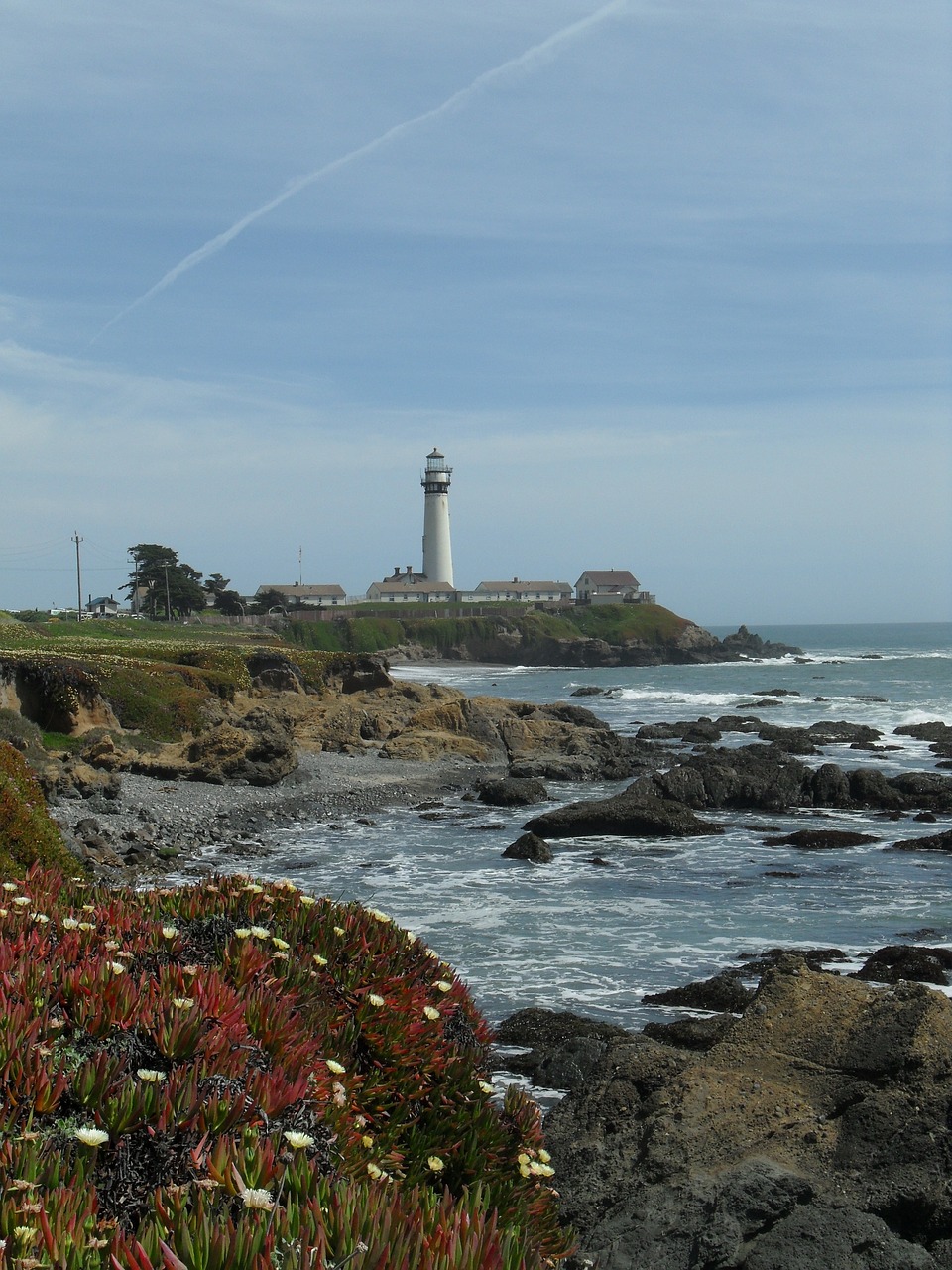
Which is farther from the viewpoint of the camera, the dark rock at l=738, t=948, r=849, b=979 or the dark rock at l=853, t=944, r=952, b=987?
Answer: the dark rock at l=738, t=948, r=849, b=979

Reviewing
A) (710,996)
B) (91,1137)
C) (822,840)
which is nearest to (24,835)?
(710,996)

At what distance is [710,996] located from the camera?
45.3ft

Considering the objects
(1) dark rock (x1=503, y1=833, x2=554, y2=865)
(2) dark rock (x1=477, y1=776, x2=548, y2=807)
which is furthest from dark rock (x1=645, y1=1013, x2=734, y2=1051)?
(2) dark rock (x1=477, y1=776, x2=548, y2=807)

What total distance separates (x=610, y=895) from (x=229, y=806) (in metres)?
12.0

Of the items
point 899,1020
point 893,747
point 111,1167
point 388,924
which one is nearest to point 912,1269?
point 899,1020

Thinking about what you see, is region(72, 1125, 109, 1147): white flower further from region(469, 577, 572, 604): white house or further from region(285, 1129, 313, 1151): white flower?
region(469, 577, 572, 604): white house

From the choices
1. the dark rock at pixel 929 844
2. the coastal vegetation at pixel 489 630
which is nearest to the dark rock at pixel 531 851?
the dark rock at pixel 929 844

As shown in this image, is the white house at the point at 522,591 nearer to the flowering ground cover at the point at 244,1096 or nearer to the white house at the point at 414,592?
the white house at the point at 414,592

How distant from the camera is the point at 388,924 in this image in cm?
665

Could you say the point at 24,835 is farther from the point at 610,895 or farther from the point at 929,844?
the point at 929,844

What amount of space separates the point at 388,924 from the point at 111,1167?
119 inches

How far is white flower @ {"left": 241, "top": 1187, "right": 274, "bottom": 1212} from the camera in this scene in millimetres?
3244

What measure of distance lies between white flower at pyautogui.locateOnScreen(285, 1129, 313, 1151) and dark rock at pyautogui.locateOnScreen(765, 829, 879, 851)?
22.9 metres

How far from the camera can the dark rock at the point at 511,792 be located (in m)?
31.4
